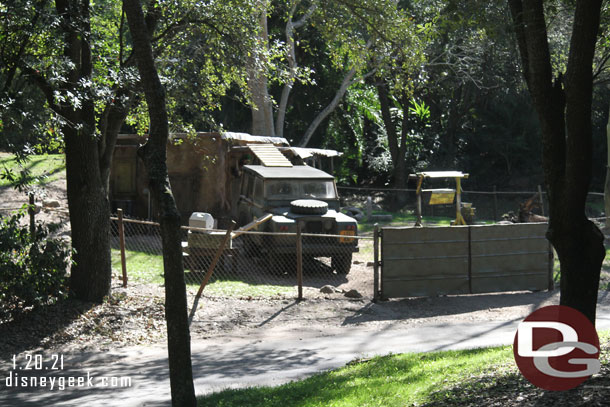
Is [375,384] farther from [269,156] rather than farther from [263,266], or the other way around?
[269,156]

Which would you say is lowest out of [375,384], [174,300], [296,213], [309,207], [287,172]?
[375,384]

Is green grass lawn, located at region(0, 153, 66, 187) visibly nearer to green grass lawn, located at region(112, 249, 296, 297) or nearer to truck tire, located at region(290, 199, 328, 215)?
green grass lawn, located at region(112, 249, 296, 297)

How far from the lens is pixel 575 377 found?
536 cm

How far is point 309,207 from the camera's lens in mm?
14258

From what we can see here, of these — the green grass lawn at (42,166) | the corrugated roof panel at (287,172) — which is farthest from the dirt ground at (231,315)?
the green grass lawn at (42,166)

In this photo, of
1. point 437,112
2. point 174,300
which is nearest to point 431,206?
point 437,112

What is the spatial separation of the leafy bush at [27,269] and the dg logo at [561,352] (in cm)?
683

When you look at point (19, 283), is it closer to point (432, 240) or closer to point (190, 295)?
point (190, 295)

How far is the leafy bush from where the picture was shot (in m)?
9.49

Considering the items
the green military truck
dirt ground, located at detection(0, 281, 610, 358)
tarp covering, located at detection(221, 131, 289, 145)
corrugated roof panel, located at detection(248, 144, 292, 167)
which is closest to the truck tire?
the green military truck

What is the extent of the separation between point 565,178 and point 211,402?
155 inches

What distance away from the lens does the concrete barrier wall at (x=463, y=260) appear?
11945 millimetres

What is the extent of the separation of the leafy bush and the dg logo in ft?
22.4

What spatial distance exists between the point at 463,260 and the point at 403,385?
6303mm
